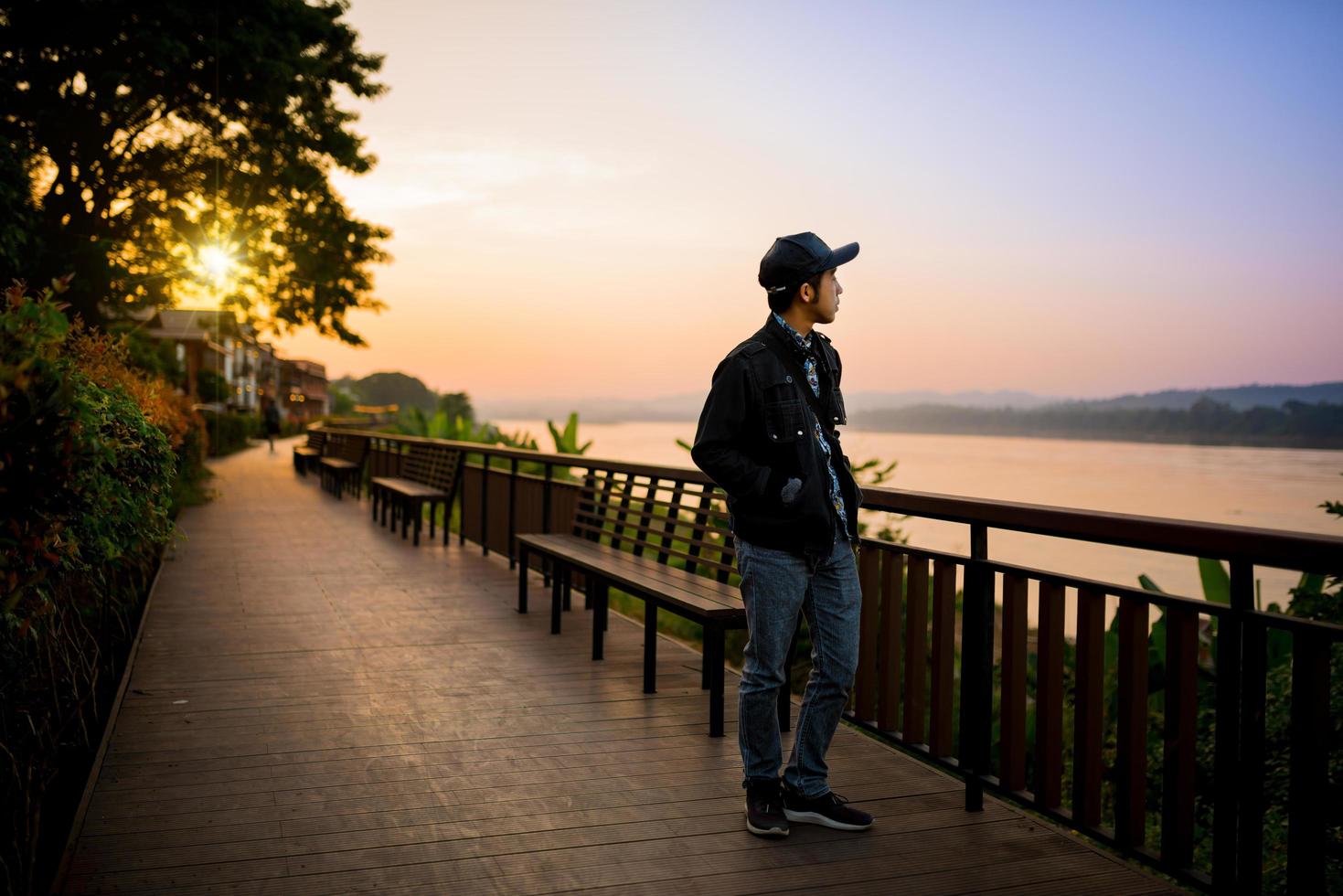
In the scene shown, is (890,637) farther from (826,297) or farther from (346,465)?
(346,465)

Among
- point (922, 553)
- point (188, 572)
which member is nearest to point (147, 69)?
point (188, 572)

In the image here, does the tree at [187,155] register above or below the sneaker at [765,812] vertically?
above

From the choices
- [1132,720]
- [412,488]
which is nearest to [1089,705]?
[1132,720]

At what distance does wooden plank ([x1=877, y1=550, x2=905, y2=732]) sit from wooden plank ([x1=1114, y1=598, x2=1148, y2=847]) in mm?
1019

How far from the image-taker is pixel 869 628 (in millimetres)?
3924

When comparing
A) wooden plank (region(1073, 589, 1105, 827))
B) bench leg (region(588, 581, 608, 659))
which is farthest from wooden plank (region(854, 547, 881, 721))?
bench leg (region(588, 581, 608, 659))

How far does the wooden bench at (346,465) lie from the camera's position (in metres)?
16.2

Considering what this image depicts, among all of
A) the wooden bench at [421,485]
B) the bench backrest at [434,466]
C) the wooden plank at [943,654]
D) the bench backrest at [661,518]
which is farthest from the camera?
the bench backrest at [434,466]

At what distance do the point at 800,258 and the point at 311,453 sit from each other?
21.4 m

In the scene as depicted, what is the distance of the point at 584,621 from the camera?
659 centimetres

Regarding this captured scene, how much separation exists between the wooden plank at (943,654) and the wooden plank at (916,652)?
0.04 meters

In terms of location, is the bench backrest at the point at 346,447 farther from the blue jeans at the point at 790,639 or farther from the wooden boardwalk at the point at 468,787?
the blue jeans at the point at 790,639

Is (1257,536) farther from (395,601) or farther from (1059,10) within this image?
(1059,10)

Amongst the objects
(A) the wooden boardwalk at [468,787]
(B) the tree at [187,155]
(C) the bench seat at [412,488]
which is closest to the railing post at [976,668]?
(A) the wooden boardwalk at [468,787]
